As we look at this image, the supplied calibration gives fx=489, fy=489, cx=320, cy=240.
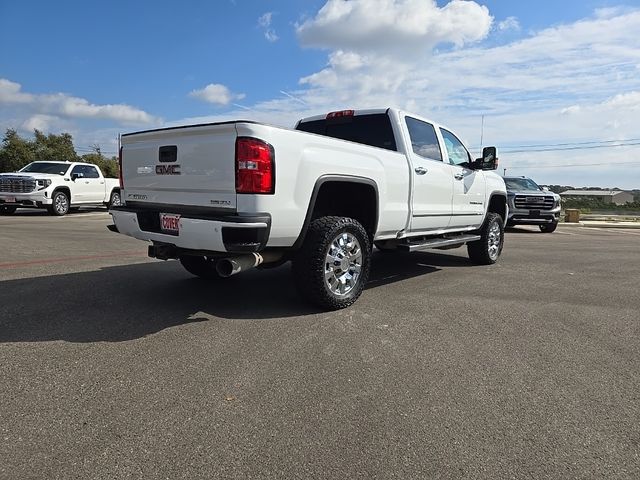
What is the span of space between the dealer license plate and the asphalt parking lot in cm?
78

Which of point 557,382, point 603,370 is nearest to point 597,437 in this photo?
point 557,382

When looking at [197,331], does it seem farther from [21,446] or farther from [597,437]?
[597,437]

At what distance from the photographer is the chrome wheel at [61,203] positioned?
53.9ft

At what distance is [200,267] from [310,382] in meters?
3.23

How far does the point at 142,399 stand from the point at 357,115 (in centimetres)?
428

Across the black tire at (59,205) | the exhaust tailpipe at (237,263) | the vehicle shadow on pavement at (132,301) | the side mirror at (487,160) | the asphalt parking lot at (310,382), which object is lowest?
Result: the asphalt parking lot at (310,382)

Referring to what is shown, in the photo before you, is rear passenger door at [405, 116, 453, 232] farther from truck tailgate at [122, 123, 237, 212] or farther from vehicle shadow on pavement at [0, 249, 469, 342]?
truck tailgate at [122, 123, 237, 212]

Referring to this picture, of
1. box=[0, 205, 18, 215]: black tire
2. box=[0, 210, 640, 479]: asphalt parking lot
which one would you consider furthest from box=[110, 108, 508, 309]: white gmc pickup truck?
box=[0, 205, 18, 215]: black tire

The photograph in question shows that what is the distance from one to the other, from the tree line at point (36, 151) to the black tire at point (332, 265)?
156 feet

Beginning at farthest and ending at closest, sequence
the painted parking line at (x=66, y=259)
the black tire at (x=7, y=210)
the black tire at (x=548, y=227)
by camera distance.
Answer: the black tire at (x=7, y=210) → the black tire at (x=548, y=227) → the painted parking line at (x=66, y=259)

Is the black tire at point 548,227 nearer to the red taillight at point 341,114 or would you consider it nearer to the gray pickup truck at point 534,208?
the gray pickup truck at point 534,208

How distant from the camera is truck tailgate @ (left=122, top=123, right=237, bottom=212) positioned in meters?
3.94

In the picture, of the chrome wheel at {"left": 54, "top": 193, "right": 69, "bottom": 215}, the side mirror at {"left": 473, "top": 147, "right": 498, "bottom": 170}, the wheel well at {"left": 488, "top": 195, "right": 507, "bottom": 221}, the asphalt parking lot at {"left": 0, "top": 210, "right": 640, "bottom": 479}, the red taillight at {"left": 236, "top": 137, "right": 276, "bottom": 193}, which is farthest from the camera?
the chrome wheel at {"left": 54, "top": 193, "right": 69, "bottom": 215}

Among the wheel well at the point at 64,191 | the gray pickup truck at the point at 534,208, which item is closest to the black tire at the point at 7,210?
the wheel well at the point at 64,191
